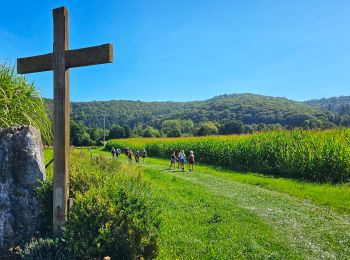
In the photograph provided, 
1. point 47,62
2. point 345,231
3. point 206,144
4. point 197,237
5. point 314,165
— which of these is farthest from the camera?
point 206,144

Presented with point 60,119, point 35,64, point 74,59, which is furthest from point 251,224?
point 35,64

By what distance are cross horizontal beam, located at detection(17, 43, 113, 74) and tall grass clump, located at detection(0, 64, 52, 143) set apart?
19.7 inches

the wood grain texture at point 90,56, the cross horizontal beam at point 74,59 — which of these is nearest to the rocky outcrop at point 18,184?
the cross horizontal beam at point 74,59

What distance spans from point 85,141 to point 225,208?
239ft

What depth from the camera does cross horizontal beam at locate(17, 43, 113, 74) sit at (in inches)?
206

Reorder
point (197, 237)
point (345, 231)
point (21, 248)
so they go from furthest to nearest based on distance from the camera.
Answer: point (345, 231) < point (197, 237) < point (21, 248)

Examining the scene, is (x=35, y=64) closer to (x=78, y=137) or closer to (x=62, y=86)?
(x=62, y=86)

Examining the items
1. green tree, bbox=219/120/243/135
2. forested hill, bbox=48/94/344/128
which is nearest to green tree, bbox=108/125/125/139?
green tree, bbox=219/120/243/135

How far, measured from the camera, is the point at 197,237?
283 inches

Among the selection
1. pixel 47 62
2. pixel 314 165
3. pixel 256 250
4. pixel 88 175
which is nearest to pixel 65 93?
pixel 47 62

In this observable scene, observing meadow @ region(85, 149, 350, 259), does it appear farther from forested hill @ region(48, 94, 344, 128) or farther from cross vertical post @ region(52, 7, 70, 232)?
forested hill @ region(48, 94, 344, 128)

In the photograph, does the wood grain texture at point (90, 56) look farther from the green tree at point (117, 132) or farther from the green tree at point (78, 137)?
the green tree at point (117, 132)

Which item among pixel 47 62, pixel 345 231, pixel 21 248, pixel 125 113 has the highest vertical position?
pixel 125 113

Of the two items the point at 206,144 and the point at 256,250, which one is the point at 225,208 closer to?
the point at 256,250
